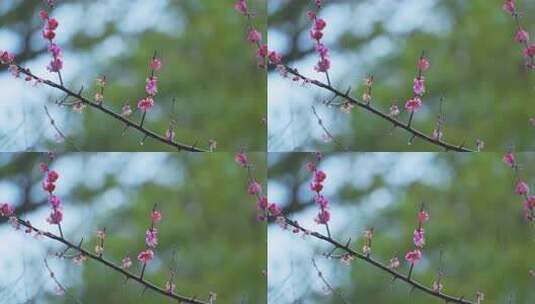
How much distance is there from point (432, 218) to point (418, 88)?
0.39 m

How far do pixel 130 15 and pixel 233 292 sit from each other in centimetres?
89

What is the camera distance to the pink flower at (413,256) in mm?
2373

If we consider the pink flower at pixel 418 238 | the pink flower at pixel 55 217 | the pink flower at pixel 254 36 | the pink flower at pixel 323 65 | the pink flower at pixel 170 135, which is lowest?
the pink flower at pixel 55 217

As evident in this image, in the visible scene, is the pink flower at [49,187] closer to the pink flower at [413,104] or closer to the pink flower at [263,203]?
the pink flower at [263,203]

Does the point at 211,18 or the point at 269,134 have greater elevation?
the point at 211,18

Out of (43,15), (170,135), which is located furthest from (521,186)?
(43,15)

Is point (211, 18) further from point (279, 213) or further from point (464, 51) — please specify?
point (464, 51)

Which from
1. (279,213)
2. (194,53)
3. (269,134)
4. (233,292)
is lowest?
(233,292)

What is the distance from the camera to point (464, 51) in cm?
241

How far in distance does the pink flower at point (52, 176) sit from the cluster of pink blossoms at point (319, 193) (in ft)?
2.46

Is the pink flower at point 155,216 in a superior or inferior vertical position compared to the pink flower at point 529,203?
inferior

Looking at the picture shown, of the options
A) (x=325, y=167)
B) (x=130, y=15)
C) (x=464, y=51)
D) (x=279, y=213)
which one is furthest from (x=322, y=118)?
(x=130, y=15)

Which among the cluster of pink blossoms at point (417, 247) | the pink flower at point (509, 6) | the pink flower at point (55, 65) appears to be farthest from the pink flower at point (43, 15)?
the pink flower at point (509, 6)

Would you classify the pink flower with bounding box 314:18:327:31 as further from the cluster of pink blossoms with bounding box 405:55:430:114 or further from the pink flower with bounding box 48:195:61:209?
the pink flower with bounding box 48:195:61:209
